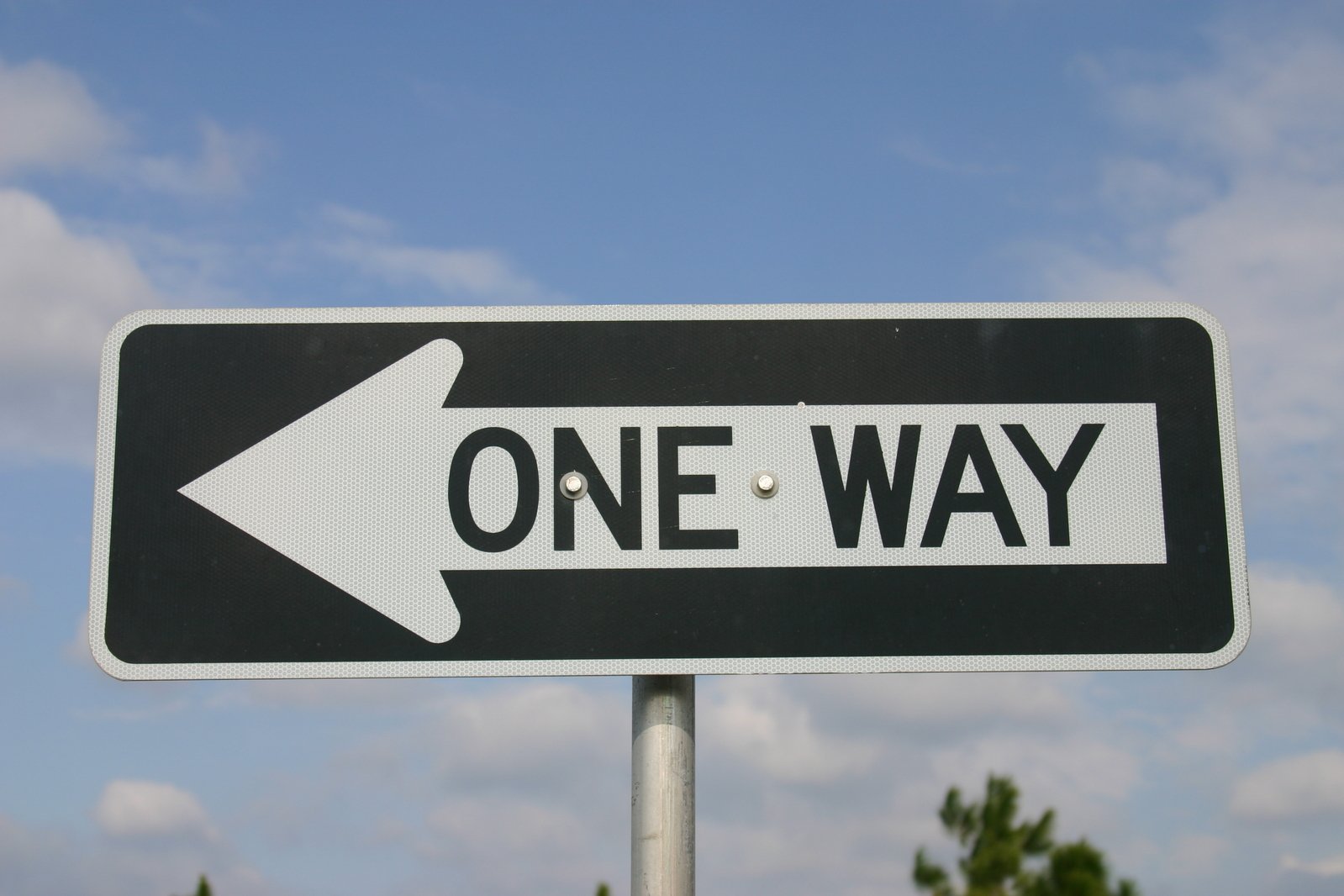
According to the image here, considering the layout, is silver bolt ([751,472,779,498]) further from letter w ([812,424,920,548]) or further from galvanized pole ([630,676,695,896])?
galvanized pole ([630,676,695,896])

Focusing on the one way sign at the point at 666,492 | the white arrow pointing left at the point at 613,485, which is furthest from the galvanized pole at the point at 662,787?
the white arrow pointing left at the point at 613,485

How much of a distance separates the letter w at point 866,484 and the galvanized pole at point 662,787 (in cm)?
52

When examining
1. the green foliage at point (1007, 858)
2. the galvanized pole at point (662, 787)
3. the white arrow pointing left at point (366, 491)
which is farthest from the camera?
the green foliage at point (1007, 858)

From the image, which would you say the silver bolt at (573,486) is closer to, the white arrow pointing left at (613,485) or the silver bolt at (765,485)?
the white arrow pointing left at (613,485)

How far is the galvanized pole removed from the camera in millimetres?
2896

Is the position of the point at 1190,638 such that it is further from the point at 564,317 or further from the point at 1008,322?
the point at 564,317

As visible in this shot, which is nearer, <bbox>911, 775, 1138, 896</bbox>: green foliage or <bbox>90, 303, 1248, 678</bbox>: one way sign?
<bbox>90, 303, 1248, 678</bbox>: one way sign

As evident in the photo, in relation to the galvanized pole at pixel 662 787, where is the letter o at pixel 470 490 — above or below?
above

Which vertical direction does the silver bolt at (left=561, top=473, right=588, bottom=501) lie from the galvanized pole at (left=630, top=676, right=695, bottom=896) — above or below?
above

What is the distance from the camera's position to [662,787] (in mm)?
2965

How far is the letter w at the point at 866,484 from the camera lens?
304cm

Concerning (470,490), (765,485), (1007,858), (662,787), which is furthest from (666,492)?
(1007,858)

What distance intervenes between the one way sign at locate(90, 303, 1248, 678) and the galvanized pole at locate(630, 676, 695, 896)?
0.39ft

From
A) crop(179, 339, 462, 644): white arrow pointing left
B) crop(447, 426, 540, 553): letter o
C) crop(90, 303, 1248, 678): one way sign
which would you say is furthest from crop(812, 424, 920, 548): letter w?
crop(179, 339, 462, 644): white arrow pointing left
